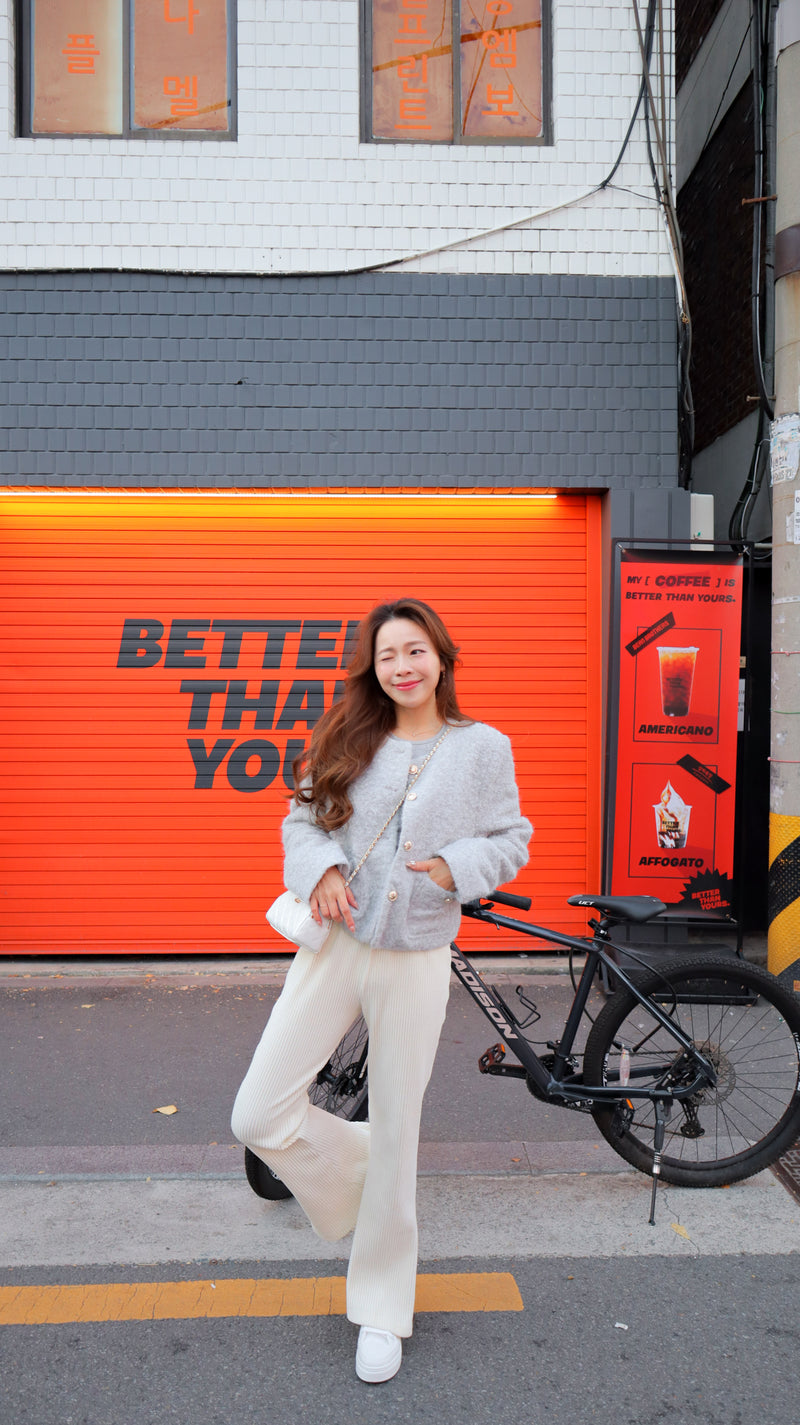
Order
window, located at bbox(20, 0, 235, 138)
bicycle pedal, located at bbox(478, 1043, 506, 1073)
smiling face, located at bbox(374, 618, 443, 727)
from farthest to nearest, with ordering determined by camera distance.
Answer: window, located at bbox(20, 0, 235, 138) → bicycle pedal, located at bbox(478, 1043, 506, 1073) → smiling face, located at bbox(374, 618, 443, 727)

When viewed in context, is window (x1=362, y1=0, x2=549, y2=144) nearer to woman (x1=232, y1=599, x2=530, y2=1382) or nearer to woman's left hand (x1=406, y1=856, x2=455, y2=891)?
woman (x1=232, y1=599, x2=530, y2=1382)

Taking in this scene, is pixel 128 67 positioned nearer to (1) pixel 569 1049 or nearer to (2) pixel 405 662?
(2) pixel 405 662

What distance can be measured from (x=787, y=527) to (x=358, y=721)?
362 cm

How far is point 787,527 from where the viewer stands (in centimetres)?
547

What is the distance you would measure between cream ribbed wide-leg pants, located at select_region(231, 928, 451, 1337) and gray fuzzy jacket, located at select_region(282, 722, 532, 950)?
0.35 ft

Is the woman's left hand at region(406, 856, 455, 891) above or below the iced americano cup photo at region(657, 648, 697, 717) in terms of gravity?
below

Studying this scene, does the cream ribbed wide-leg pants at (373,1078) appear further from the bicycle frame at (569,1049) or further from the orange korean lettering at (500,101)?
the orange korean lettering at (500,101)

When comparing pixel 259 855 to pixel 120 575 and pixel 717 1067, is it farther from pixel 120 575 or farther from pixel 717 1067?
pixel 717 1067

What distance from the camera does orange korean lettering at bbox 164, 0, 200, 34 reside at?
6410 mm

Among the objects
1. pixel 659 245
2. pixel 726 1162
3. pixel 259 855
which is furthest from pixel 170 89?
pixel 726 1162

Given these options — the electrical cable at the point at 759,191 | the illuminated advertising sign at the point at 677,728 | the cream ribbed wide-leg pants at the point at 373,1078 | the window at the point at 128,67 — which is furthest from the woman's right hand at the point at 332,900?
the window at the point at 128,67

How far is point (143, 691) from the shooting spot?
21.2 feet

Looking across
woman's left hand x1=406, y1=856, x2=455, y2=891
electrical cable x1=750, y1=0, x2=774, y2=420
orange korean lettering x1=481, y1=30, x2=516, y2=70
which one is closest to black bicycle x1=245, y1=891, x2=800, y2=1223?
woman's left hand x1=406, y1=856, x2=455, y2=891

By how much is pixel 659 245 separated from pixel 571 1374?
6060 millimetres
